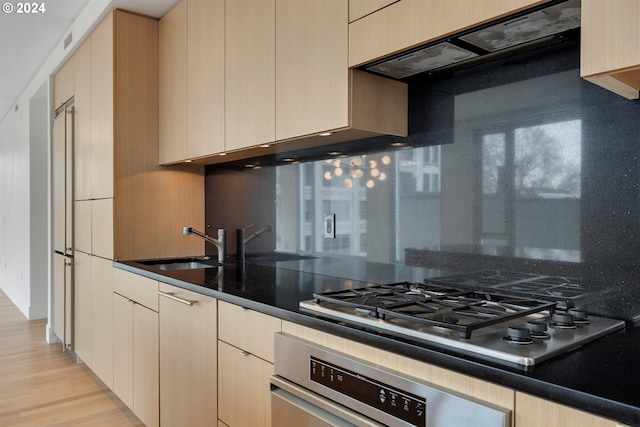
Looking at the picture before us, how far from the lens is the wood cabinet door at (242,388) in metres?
1.73

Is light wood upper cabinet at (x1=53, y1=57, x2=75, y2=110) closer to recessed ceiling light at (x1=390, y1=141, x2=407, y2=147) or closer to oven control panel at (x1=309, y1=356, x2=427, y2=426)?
recessed ceiling light at (x1=390, y1=141, x2=407, y2=147)

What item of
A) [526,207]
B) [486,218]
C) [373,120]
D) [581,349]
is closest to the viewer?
[581,349]

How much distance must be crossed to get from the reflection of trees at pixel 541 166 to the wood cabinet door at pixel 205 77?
1506mm

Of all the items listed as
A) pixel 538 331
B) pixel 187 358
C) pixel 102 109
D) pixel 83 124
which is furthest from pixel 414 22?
pixel 83 124

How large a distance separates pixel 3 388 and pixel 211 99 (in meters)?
2.62

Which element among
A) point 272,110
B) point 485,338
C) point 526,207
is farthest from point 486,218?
point 272,110

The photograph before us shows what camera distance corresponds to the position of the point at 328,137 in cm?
209

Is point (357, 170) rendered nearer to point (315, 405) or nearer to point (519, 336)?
point (315, 405)

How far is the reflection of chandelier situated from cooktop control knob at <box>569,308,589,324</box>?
956 millimetres

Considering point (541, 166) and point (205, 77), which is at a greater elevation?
point (205, 77)

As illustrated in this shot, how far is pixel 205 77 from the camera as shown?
8.91 ft

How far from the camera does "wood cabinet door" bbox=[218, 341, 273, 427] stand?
173 cm

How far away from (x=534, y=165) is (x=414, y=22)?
61cm

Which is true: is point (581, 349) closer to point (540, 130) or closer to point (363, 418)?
point (363, 418)
